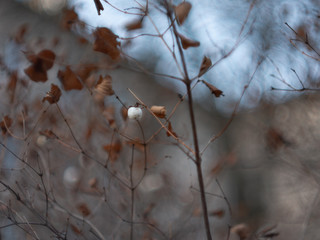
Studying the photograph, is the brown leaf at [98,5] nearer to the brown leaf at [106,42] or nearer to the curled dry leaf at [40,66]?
the brown leaf at [106,42]

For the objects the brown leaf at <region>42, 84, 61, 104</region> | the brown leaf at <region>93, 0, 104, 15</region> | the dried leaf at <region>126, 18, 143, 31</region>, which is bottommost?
the brown leaf at <region>42, 84, 61, 104</region>

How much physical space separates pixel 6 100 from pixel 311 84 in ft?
4.86

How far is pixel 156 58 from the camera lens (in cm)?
306

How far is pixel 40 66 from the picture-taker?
3.56 feet

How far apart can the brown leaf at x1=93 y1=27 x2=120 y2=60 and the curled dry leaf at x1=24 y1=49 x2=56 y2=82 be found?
0.19m

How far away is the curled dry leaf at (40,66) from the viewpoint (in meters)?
1.08

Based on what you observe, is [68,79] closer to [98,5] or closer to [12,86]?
[98,5]

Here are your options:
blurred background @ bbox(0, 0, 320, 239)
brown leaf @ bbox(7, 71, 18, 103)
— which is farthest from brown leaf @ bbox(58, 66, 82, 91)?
brown leaf @ bbox(7, 71, 18, 103)

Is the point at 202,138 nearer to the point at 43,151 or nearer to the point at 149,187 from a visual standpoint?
the point at 149,187

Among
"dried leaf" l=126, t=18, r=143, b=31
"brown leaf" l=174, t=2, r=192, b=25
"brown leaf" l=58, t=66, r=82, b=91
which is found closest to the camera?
"brown leaf" l=174, t=2, r=192, b=25

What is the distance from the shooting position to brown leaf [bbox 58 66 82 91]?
3.64 ft

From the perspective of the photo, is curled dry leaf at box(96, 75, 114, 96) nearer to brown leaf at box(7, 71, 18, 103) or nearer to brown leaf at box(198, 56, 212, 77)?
brown leaf at box(198, 56, 212, 77)

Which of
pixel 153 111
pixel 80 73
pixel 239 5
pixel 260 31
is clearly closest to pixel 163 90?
pixel 239 5

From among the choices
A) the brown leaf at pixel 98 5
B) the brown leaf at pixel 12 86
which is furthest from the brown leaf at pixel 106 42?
the brown leaf at pixel 12 86
